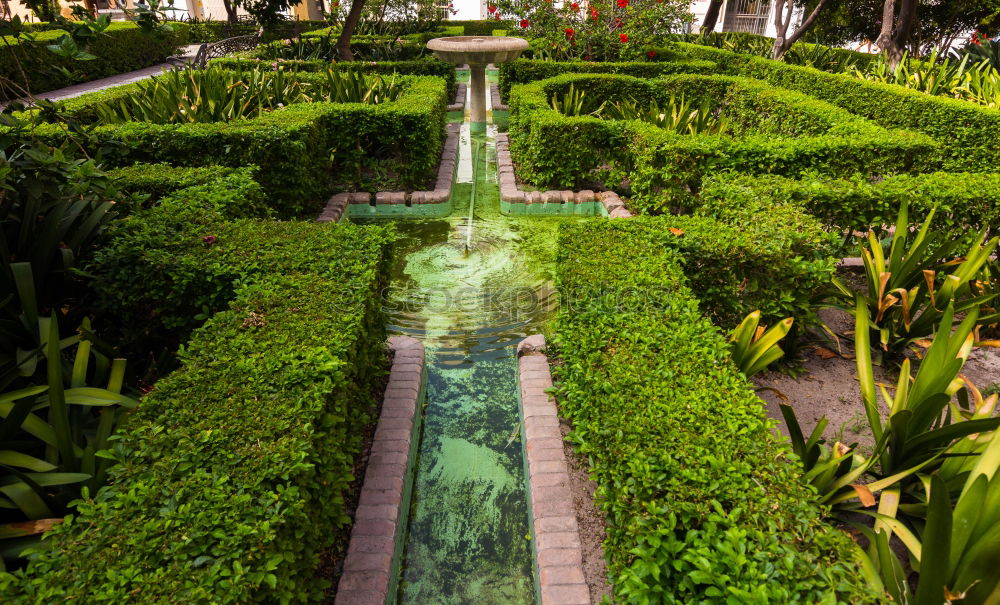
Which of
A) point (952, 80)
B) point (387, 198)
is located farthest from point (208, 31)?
point (952, 80)

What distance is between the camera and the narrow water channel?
2.63 metres

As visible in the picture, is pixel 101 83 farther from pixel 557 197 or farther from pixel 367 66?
pixel 557 197

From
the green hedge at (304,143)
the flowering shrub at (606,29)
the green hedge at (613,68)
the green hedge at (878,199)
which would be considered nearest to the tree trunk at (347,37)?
→ the green hedge at (613,68)

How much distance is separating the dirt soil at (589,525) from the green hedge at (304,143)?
438 cm

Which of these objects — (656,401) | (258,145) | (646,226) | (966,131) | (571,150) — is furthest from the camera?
(571,150)

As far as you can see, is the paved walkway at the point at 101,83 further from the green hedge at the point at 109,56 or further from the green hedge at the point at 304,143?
the green hedge at the point at 304,143

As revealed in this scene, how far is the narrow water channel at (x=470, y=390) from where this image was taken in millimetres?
2627

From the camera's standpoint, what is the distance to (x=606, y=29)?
38.0ft

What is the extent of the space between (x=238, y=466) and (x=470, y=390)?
204cm

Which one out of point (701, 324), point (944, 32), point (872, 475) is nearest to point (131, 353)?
point (701, 324)

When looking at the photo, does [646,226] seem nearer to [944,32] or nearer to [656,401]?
[656,401]

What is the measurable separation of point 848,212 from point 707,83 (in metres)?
5.65

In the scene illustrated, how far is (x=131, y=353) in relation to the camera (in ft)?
10.9

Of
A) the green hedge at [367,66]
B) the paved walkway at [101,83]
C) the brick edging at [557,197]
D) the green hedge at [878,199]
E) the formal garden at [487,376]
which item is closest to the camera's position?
the formal garden at [487,376]
